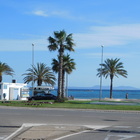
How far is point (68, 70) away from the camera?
2477 inches

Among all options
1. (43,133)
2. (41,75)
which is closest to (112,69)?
(41,75)

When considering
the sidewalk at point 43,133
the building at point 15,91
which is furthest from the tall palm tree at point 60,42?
the sidewalk at point 43,133

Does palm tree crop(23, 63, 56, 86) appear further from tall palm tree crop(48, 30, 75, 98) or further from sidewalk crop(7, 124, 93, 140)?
sidewalk crop(7, 124, 93, 140)

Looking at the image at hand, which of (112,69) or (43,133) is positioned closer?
(43,133)

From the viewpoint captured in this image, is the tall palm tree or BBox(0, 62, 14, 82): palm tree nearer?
the tall palm tree

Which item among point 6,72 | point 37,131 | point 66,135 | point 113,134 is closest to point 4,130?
point 37,131

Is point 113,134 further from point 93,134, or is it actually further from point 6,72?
point 6,72

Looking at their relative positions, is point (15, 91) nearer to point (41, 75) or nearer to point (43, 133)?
point (41, 75)

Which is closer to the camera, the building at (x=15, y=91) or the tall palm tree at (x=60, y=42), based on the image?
the tall palm tree at (x=60, y=42)

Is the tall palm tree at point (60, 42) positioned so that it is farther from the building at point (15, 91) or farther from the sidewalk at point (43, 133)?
the sidewalk at point (43, 133)

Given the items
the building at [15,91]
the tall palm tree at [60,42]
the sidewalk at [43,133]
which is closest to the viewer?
the sidewalk at [43,133]

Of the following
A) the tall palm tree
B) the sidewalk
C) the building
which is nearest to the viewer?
the sidewalk

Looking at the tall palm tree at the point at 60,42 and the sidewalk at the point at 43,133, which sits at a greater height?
the tall palm tree at the point at 60,42

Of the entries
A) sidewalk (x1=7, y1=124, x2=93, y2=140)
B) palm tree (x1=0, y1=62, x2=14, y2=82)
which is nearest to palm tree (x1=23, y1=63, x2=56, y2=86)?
palm tree (x1=0, y1=62, x2=14, y2=82)
